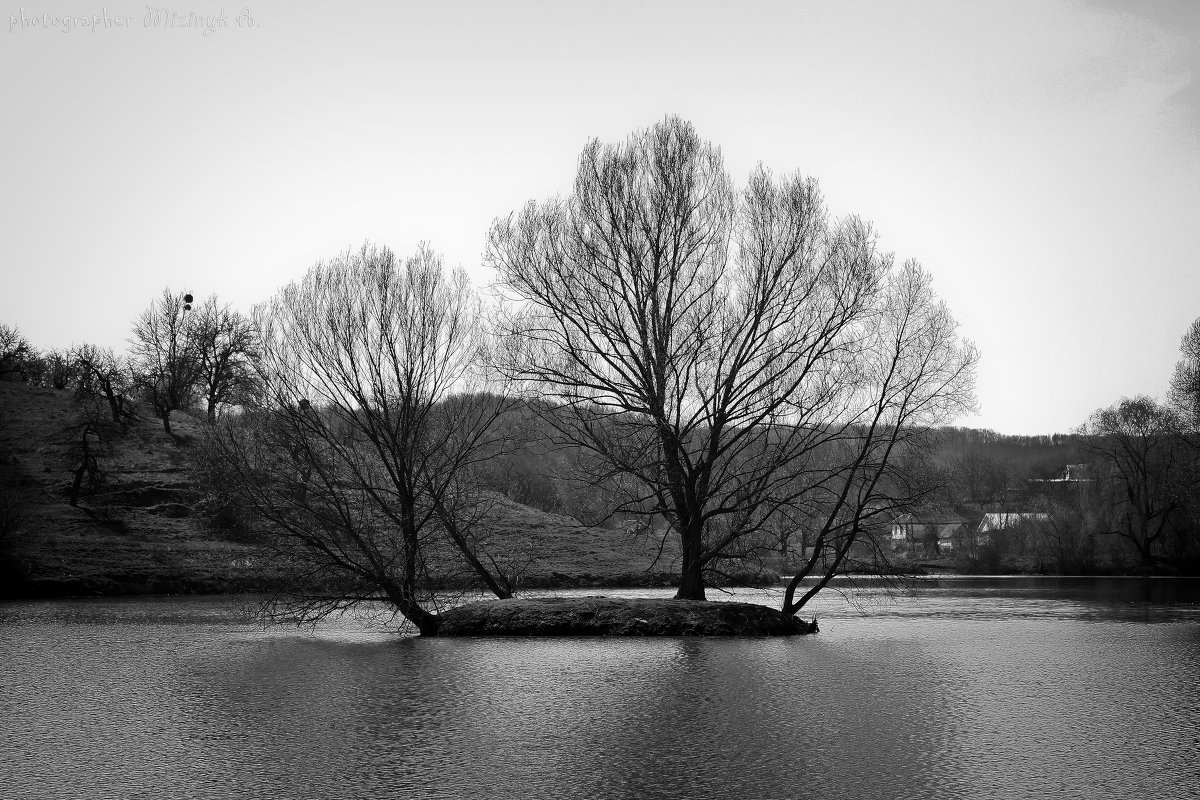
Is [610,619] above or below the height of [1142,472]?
below

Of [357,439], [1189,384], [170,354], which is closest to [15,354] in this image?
[170,354]

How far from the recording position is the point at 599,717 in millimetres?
12961

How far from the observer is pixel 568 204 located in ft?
87.9

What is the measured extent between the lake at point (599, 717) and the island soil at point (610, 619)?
3.03ft

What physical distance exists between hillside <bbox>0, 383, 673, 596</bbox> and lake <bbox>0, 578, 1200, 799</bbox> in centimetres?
1620

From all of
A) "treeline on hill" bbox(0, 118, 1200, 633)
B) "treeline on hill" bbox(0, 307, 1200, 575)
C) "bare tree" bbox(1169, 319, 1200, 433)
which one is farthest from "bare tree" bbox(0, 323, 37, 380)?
"bare tree" bbox(1169, 319, 1200, 433)

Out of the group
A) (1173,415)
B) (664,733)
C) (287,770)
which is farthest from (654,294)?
(1173,415)

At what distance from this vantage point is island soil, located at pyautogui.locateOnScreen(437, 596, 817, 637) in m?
23.9

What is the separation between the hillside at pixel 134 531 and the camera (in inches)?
1703

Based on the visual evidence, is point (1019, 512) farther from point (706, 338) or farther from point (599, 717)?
point (599, 717)

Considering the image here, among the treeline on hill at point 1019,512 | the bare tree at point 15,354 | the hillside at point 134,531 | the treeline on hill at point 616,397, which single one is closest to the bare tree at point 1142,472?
the treeline on hill at point 1019,512

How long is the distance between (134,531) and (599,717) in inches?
1776

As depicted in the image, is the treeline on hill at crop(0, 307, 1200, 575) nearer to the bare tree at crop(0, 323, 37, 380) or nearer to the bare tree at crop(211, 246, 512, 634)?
the bare tree at crop(0, 323, 37, 380)

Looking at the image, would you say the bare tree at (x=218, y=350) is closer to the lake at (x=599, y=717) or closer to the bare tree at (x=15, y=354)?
the bare tree at (x=15, y=354)
